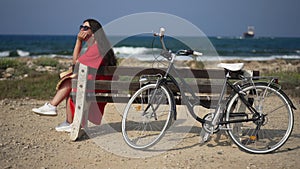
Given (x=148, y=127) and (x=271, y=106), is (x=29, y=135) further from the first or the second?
(x=271, y=106)

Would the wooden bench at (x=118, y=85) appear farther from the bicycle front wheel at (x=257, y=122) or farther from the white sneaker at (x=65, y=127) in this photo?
the white sneaker at (x=65, y=127)

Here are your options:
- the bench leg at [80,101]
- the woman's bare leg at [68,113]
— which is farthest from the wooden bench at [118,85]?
the woman's bare leg at [68,113]

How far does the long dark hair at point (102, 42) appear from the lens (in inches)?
205

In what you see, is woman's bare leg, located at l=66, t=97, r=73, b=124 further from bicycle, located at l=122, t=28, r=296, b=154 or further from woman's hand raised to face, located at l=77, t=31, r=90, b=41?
bicycle, located at l=122, t=28, r=296, b=154

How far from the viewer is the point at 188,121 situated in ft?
21.6

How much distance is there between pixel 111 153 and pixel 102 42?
5.03ft

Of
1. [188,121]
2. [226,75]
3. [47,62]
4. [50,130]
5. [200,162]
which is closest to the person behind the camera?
[200,162]

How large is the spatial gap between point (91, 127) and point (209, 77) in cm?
212

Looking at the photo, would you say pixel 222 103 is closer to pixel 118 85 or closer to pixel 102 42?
pixel 118 85

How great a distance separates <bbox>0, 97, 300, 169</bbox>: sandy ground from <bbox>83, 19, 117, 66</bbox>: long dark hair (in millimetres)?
1123

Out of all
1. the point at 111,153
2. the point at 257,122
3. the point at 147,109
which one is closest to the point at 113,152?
the point at 111,153

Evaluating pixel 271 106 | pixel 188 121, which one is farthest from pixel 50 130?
pixel 271 106

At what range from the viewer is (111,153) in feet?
15.8

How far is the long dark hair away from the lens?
521 cm
